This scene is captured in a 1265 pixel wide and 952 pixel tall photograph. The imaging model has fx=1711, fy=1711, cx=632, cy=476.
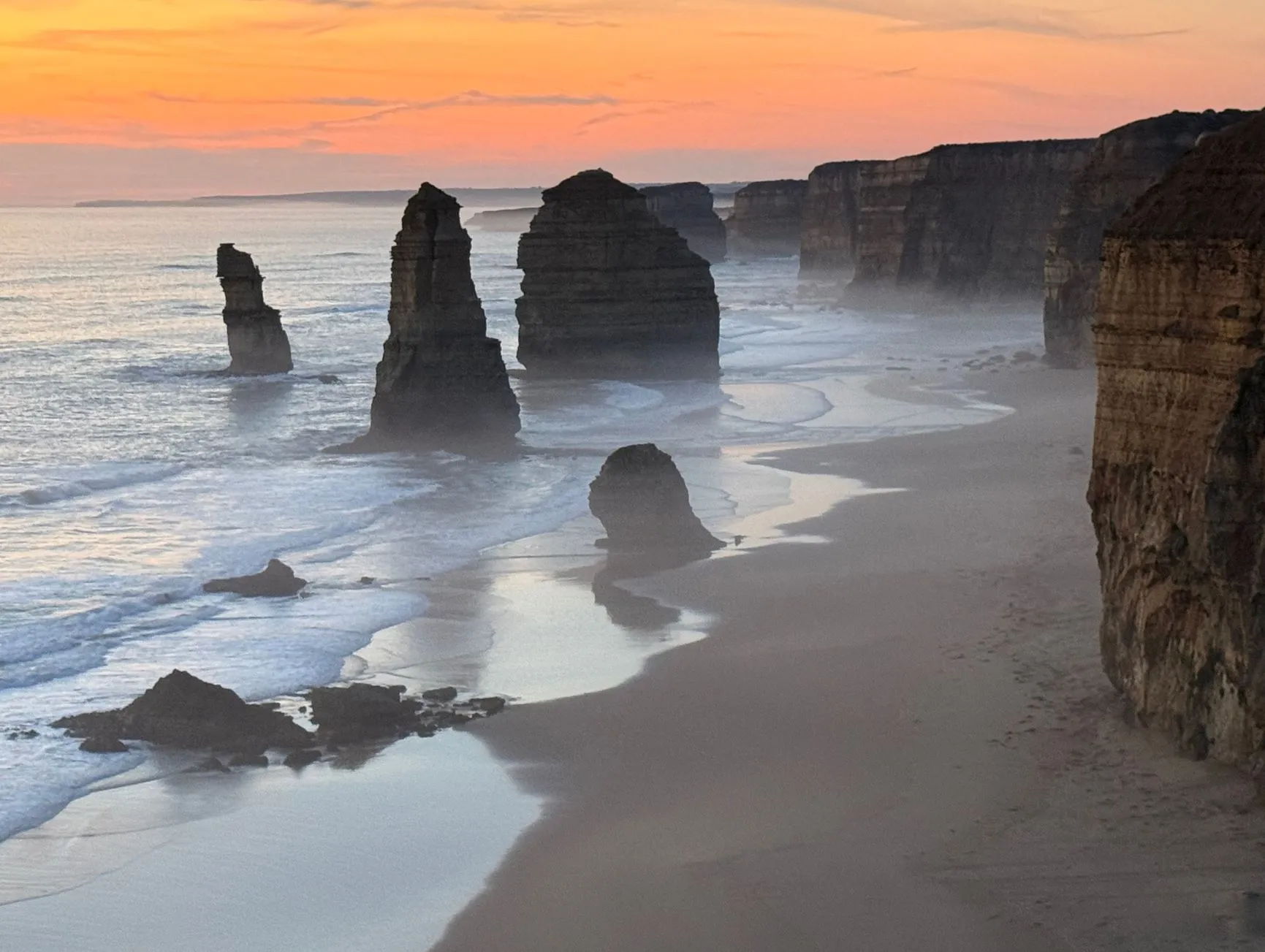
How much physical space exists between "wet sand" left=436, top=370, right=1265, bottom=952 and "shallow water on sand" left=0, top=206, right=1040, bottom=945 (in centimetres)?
102

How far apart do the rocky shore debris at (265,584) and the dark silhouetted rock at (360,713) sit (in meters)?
4.86

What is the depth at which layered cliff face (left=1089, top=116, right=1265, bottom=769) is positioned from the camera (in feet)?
33.9

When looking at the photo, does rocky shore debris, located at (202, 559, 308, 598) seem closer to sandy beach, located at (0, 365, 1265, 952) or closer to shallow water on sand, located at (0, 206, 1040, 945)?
shallow water on sand, located at (0, 206, 1040, 945)

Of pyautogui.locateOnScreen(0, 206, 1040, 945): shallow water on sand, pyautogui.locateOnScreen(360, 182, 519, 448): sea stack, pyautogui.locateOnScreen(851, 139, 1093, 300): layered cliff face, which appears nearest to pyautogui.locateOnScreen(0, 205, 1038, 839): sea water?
pyautogui.locateOnScreen(0, 206, 1040, 945): shallow water on sand

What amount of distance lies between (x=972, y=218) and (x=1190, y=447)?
220 feet

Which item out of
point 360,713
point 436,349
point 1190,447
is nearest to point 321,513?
point 436,349

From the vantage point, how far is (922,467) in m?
26.8

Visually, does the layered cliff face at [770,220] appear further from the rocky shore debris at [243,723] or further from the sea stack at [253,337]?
the rocky shore debris at [243,723]

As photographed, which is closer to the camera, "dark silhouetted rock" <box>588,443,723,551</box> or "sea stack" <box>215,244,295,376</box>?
"dark silhouetted rock" <box>588,443,723,551</box>

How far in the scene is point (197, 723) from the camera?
1335cm

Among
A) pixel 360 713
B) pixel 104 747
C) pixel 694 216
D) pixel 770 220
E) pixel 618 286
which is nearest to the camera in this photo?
pixel 104 747

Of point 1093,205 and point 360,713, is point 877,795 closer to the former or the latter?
point 360,713

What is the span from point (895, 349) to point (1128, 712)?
43702mm

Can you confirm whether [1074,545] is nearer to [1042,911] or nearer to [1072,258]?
[1042,911]
